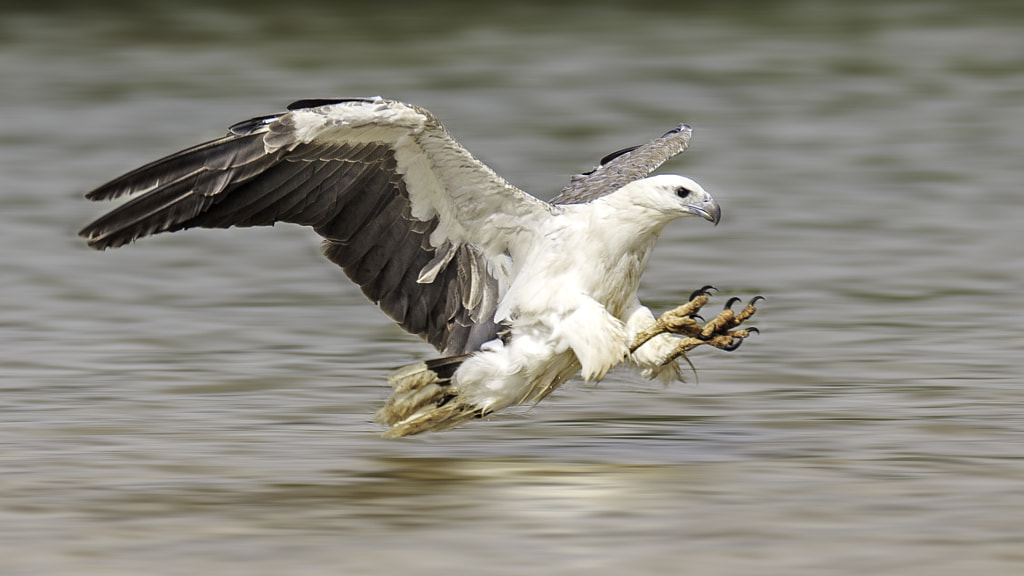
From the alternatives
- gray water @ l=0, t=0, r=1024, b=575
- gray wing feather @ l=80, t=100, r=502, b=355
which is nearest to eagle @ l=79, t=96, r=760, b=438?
gray wing feather @ l=80, t=100, r=502, b=355

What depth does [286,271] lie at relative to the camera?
1269 cm

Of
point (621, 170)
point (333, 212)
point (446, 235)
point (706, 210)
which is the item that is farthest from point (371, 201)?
point (621, 170)

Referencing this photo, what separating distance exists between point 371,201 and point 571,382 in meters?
1.98

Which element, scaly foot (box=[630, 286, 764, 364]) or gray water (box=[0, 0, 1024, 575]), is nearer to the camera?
gray water (box=[0, 0, 1024, 575])

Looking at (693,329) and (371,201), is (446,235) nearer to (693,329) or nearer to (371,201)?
(371,201)

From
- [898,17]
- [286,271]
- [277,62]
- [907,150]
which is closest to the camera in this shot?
[286,271]

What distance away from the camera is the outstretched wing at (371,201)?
7918 mm

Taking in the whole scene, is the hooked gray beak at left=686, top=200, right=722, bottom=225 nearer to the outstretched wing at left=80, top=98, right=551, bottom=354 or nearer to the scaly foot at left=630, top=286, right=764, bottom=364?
the scaly foot at left=630, top=286, right=764, bottom=364

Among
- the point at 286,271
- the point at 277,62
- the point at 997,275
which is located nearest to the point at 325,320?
the point at 286,271

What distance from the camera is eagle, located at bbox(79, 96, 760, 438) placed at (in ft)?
26.1

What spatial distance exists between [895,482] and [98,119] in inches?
460

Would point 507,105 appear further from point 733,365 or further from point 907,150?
point 733,365

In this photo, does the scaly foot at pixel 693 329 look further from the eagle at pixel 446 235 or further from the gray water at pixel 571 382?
the gray water at pixel 571 382

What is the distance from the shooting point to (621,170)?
389 inches
